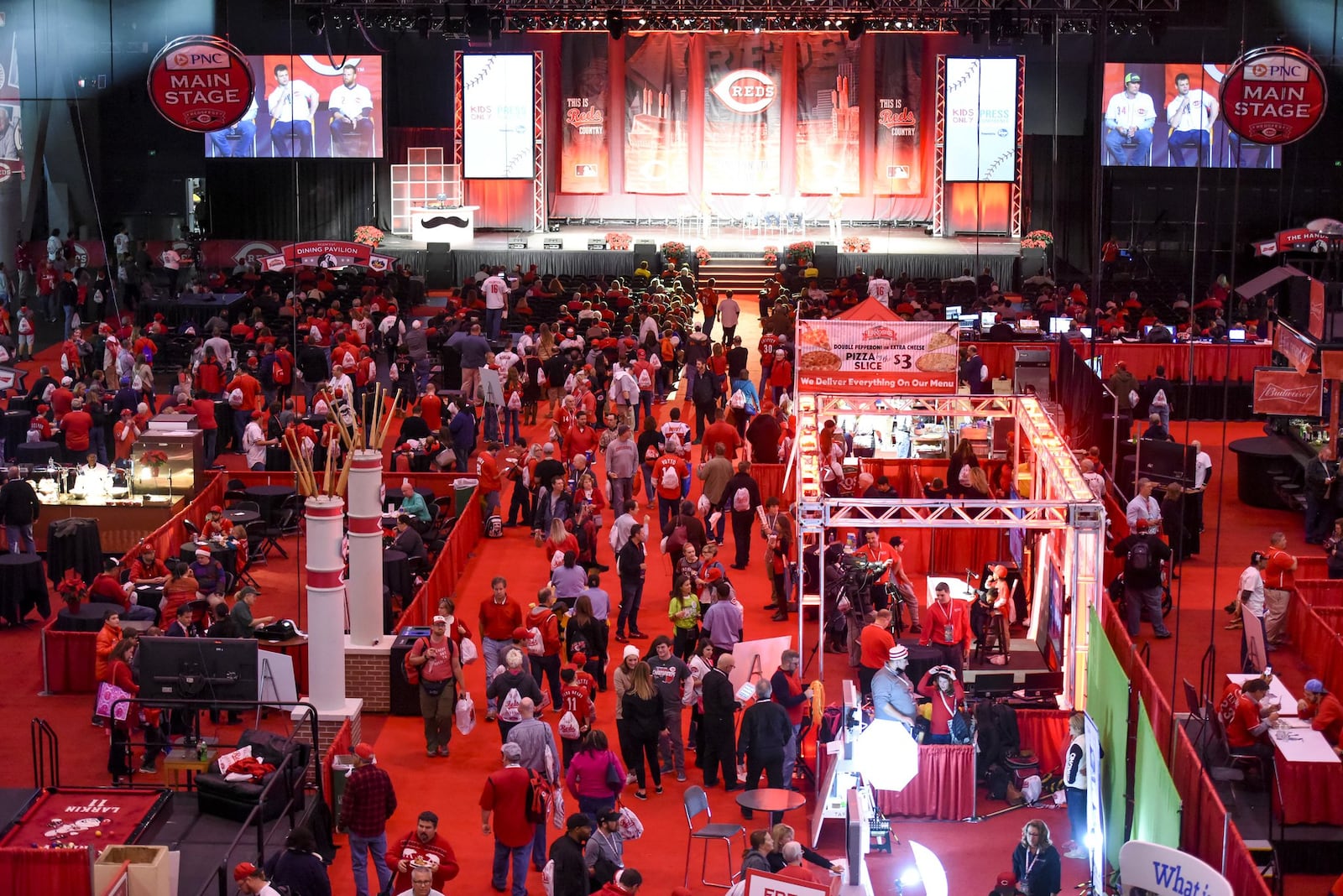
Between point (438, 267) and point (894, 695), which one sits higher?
point (438, 267)

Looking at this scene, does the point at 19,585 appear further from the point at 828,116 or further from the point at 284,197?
the point at 828,116

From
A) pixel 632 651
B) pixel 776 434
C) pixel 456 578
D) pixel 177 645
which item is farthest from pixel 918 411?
pixel 177 645

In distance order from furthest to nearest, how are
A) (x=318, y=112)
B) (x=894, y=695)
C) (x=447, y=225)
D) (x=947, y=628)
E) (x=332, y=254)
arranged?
(x=318, y=112) < (x=447, y=225) < (x=332, y=254) < (x=947, y=628) < (x=894, y=695)

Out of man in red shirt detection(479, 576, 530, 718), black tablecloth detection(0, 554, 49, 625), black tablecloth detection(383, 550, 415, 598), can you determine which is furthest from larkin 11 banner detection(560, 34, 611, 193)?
man in red shirt detection(479, 576, 530, 718)

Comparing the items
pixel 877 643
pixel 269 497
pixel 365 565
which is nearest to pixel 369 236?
pixel 269 497

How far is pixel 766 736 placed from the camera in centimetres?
1345

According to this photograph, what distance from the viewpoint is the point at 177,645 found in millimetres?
14258

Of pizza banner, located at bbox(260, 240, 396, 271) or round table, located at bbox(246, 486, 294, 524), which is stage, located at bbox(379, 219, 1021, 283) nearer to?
pizza banner, located at bbox(260, 240, 396, 271)

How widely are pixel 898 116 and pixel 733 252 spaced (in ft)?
19.6

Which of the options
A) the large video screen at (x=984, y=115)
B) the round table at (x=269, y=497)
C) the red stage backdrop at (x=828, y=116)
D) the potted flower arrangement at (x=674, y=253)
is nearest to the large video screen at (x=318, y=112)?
the potted flower arrangement at (x=674, y=253)

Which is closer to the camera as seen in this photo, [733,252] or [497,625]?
[497,625]

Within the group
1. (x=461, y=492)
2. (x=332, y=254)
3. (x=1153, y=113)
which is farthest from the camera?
(x=1153, y=113)

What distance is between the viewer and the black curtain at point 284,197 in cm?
3953

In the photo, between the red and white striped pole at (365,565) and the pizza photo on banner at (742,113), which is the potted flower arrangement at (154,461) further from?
the pizza photo on banner at (742,113)
